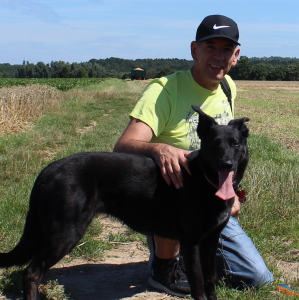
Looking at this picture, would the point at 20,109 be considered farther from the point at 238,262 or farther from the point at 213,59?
the point at 238,262

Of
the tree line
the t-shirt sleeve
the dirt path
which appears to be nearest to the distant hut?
the tree line

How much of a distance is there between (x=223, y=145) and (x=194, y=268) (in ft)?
3.12

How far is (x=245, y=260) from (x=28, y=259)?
1912 millimetres

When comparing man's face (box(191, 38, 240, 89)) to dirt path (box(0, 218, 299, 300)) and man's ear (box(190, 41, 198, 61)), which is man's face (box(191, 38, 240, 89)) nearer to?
man's ear (box(190, 41, 198, 61))

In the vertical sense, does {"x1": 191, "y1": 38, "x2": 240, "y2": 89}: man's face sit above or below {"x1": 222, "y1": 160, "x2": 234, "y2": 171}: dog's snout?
above

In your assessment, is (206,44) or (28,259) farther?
(206,44)

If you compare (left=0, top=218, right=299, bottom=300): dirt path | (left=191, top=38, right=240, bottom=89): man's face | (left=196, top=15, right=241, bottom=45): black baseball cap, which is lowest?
(left=0, top=218, right=299, bottom=300): dirt path

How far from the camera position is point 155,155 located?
333cm

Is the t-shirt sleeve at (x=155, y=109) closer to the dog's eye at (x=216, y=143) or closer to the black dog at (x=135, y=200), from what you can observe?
the black dog at (x=135, y=200)

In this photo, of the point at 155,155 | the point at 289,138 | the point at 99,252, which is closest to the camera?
the point at 155,155

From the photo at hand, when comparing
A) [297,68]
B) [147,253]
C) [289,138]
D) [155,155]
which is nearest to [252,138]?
[289,138]

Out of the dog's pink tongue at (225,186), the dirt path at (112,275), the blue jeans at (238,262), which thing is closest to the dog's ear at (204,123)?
the dog's pink tongue at (225,186)

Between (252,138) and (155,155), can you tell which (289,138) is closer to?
(252,138)

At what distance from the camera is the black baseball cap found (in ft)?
12.0
